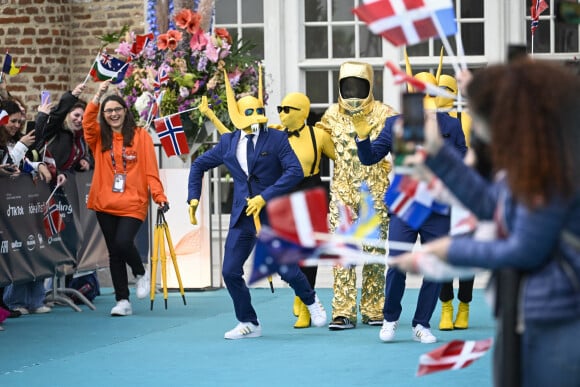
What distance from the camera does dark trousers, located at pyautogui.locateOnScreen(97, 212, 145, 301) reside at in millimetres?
11164

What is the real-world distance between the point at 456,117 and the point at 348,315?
1.76m

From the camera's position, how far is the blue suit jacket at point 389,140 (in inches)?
348

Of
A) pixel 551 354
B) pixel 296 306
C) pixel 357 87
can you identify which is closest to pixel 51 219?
pixel 296 306

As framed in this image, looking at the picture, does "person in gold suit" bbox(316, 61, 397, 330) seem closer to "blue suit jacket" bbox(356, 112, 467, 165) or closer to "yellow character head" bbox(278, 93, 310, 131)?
"yellow character head" bbox(278, 93, 310, 131)

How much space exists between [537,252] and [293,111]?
713 cm

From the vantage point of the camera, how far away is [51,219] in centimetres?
1158

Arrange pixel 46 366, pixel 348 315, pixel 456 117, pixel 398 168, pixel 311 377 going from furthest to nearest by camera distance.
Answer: pixel 348 315, pixel 456 117, pixel 46 366, pixel 311 377, pixel 398 168

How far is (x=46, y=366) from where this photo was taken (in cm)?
834

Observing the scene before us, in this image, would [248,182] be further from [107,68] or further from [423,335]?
[107,68]

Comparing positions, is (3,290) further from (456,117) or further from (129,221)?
(456,117)

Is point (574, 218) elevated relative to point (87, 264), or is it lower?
elevated

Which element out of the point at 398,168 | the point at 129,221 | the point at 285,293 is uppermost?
the point at 398,168

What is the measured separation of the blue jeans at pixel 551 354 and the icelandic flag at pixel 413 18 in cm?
122

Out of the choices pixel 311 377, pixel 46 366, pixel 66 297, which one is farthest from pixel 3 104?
pixel 311 377
